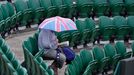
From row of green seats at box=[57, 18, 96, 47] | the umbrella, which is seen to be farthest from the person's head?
row of green seats at box=[57, 18, 96, 47]

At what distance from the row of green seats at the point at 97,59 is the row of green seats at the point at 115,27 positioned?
1321mm

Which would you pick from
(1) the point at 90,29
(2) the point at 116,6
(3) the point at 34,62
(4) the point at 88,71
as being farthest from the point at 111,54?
(2) the point at 116,6

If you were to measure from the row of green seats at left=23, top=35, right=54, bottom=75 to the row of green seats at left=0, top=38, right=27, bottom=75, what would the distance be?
0.28 meters

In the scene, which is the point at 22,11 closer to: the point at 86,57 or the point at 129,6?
the point at 86,57

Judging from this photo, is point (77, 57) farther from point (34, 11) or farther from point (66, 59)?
point (34, 11)

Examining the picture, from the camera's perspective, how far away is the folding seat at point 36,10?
27.9ft

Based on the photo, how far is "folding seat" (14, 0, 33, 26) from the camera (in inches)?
327

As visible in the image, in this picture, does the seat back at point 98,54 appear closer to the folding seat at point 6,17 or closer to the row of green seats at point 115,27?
the row of green seats at point 115,27

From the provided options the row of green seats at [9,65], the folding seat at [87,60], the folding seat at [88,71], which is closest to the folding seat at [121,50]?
the folding seat at [87,60]

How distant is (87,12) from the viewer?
9406mm

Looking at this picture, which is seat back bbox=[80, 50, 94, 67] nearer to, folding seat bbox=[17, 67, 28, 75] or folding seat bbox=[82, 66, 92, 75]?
folding seat bbox=[82, 66, 92, 75]

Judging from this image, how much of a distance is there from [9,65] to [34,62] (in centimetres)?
69

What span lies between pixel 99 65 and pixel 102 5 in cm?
310

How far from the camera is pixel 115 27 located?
26.9 feet
